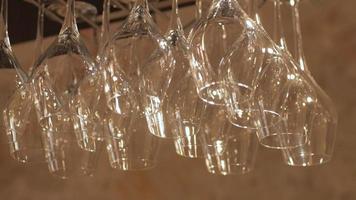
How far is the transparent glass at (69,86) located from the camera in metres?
0.75

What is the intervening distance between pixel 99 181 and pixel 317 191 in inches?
25.0

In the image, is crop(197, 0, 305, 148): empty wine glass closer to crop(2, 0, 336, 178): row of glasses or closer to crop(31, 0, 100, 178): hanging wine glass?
crop(2, 0, 336, 178): row of glasses

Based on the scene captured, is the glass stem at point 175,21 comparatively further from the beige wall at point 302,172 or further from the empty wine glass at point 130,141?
the beige wall at point 302,172

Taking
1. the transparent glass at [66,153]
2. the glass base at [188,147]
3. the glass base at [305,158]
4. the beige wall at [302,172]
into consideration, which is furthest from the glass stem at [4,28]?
the beige wall at [302,172]

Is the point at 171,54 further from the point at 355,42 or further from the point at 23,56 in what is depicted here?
the point at 23,56

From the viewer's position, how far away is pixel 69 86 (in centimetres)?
77

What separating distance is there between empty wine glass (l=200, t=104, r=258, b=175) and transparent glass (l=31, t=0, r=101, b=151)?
0.12m

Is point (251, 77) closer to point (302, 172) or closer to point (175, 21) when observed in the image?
point (175, 21)

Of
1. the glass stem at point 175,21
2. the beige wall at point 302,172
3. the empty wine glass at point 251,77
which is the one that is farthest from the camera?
the beige wall at point 302,172

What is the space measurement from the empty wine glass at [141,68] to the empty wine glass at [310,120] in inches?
4.8

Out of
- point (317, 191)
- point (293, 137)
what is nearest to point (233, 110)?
point (293, 137)

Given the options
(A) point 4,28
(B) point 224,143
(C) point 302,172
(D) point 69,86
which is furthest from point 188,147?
(C) point 302,172

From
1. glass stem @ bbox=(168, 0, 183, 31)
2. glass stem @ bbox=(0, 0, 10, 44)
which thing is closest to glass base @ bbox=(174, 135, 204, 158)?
glass stem @ bbox=(168, 0, 183, 31)

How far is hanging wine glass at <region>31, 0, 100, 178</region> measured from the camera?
75 centimetres
